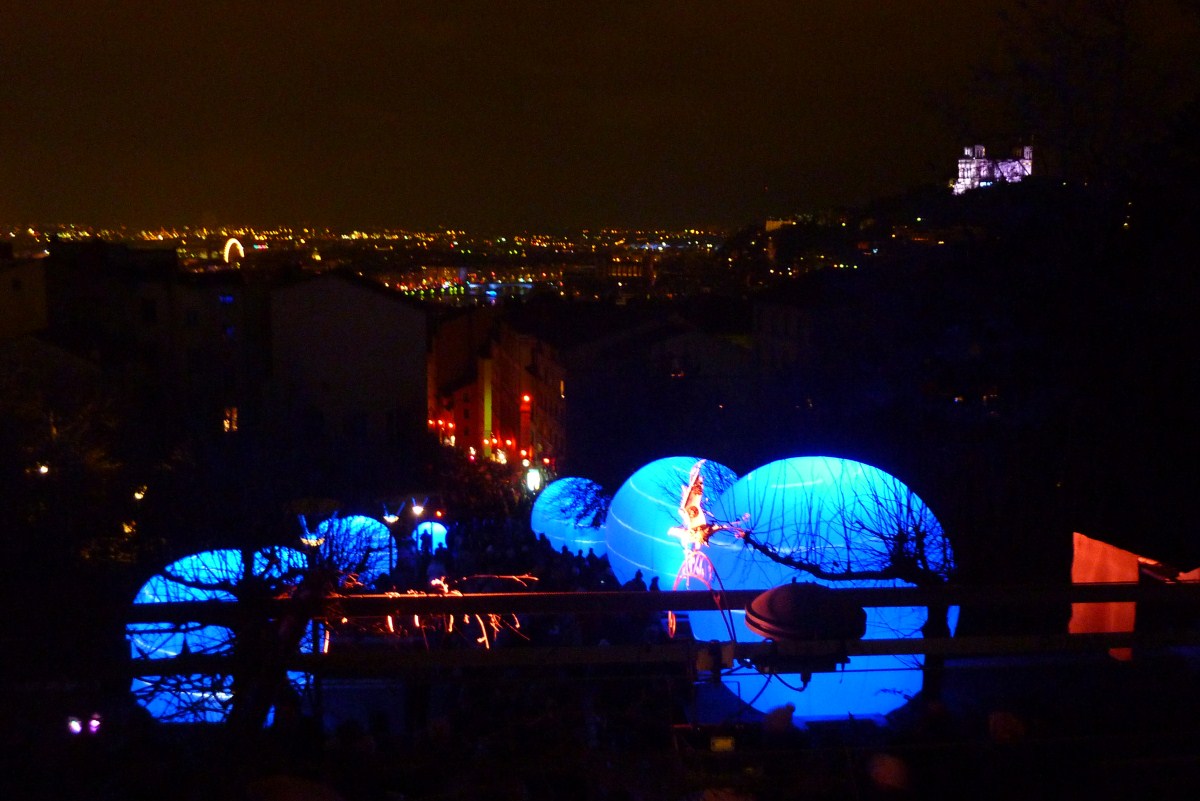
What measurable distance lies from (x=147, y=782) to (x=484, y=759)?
2.37 feet

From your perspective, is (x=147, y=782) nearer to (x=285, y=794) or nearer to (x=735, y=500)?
(x=285, y=794)

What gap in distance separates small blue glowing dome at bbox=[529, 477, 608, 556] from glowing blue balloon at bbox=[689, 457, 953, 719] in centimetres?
469

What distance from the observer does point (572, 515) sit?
36.0 feet

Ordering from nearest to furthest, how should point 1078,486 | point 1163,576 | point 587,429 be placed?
point 1078,486 < point 1163,576 < point 587,429

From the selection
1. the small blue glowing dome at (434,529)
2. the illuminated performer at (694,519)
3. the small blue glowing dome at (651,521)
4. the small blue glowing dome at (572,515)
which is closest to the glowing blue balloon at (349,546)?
the illuminated performer at (694,519)

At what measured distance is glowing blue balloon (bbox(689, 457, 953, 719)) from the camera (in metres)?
4.25

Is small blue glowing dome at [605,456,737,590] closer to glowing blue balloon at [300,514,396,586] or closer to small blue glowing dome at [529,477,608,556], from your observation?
small blue glowing dome at [529,477,608,556]

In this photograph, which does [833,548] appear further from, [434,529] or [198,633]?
[434,529]

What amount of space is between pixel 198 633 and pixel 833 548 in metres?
2.73

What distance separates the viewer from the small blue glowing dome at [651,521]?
24.5 feet

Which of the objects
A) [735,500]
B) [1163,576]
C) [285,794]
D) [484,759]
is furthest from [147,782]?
[1163,576]

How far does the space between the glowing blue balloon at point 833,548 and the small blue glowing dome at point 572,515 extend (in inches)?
185

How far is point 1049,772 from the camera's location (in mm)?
2395

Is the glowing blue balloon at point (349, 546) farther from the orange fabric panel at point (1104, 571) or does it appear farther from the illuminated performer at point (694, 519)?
the orange fabric panel at point (1104, 571)
